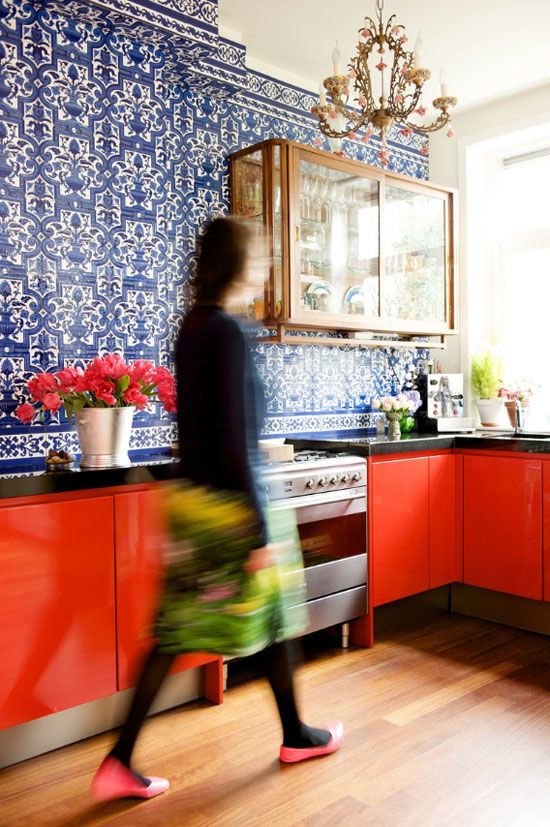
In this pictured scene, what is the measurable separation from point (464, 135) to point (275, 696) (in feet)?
12.1

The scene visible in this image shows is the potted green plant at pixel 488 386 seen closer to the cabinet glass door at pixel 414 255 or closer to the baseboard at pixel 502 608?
the cabinet glass door at pixel 414 255

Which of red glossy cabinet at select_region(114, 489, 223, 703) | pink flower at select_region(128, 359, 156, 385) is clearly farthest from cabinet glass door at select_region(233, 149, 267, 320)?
red glossy cabinet at select_region(114, 489, 223, 703)

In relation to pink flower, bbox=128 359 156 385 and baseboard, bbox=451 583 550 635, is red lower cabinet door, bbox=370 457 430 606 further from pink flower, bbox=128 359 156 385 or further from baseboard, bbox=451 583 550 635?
pink flower, bbox=128 359 156 385

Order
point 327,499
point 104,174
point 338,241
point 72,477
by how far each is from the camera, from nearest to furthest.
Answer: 1. point 72,477
2. point 104,174
3. point 327,499
4. point 338,241

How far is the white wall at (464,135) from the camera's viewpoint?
4.16m

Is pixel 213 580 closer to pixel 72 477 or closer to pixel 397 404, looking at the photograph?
pixel 72 477

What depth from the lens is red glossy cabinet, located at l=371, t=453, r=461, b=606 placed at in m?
3.40

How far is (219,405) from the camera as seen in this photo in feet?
6.13

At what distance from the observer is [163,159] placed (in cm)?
322

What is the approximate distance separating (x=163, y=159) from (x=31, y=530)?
Answer: 1845mm

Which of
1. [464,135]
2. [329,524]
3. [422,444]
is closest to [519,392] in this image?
[422,444]

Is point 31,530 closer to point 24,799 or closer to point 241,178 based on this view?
point 24,799

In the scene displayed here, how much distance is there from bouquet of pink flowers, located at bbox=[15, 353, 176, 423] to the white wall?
8.50 ft

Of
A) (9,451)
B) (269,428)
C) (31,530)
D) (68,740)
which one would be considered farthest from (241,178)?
(68,740)
